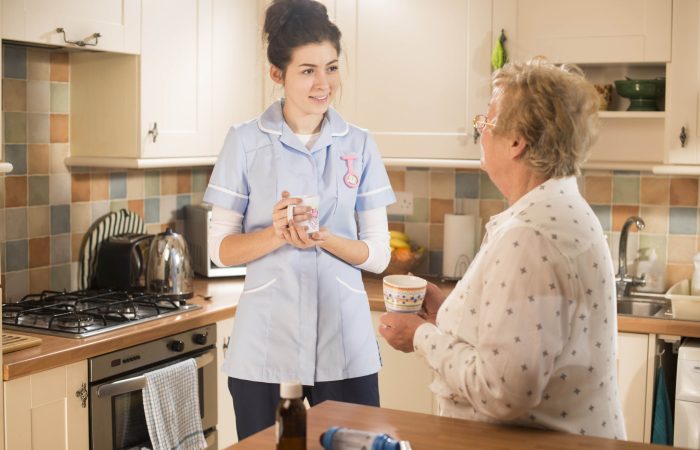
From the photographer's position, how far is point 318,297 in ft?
8.16

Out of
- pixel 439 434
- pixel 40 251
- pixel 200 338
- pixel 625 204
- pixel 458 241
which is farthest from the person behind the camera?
pixel 458 241

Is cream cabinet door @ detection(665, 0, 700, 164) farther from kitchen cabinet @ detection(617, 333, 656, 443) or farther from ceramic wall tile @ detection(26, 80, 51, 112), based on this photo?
ceramic wall tile @ detection(26, 80, 51, 112)

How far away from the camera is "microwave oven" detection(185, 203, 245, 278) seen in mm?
3766

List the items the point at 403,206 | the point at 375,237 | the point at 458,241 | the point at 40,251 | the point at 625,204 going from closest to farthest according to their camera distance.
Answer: the point at 375,237, the point at 40,251, the point at 625,204, the point at 458,241, the point at 403,206

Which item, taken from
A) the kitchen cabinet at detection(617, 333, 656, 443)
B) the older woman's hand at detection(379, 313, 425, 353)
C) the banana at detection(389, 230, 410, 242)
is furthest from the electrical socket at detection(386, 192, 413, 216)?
the older woman's hand at detection(379, 313, 425, 353)

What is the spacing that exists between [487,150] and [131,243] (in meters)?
2.00

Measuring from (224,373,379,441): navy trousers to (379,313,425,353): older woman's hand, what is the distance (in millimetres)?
726

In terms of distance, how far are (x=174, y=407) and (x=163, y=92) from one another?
3.63 ft

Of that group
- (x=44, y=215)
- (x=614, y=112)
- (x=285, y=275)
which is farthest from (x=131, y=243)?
(x=614, y=112)

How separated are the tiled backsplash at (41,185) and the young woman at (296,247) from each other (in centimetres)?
108

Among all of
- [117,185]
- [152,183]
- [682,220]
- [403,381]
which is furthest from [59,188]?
[682,220]

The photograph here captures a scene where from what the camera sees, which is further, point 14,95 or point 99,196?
point 99,196

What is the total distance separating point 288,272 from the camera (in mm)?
2465

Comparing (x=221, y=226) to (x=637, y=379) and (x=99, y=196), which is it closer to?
(x=99, y=196)
